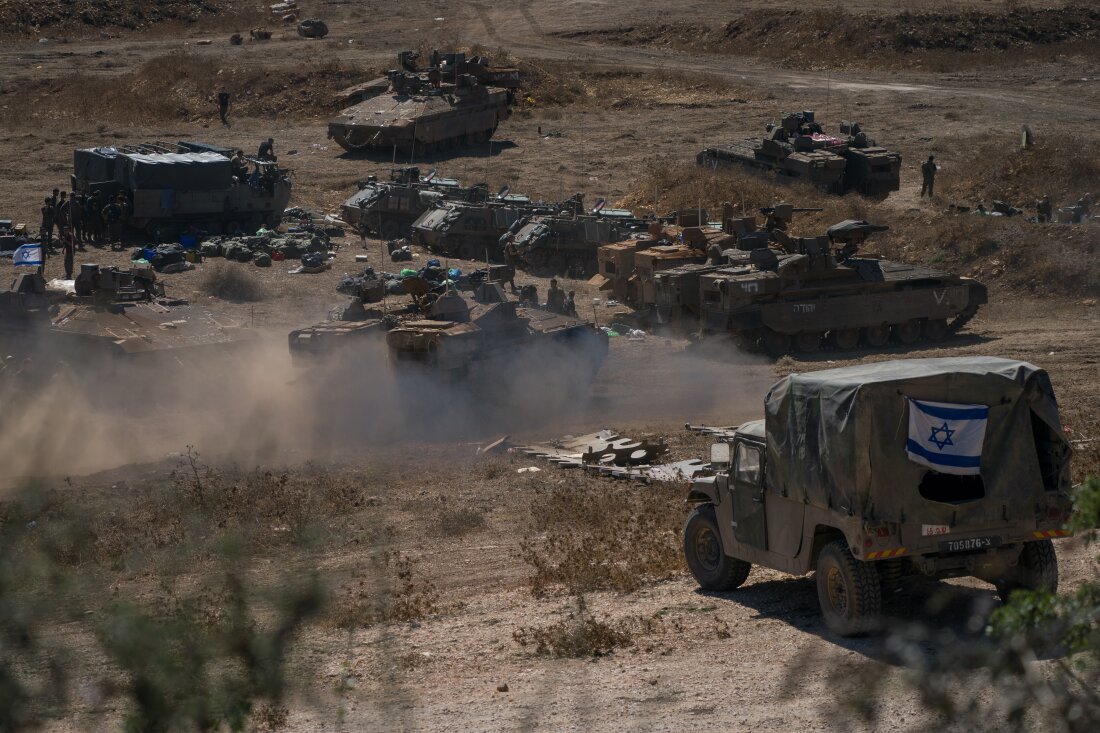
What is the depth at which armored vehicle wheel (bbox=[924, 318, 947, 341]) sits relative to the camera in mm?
25922

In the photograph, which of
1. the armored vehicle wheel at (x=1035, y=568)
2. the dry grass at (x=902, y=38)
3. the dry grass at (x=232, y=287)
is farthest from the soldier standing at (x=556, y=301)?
the dry grass at (x=902, y=38)

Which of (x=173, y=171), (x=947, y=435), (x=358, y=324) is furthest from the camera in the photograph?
(x=173, y=171)

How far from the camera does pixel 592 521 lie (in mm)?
15016

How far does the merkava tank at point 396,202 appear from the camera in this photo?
34.4m

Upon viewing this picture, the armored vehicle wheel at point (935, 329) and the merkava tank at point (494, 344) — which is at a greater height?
the merkava tank at point (494, 344)

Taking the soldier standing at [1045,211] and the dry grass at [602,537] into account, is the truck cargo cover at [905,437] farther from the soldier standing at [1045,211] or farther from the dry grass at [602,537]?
the soldier standing at [1045,211]

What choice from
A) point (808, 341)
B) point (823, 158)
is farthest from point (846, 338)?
point (823, 158)

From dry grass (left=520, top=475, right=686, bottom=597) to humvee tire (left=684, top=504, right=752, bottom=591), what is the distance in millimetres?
600

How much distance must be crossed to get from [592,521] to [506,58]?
40.8m

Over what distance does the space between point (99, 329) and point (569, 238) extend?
1266cm

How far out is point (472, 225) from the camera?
3288 centimetres

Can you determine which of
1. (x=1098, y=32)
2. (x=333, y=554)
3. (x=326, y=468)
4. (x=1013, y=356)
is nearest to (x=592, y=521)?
(x=333, y=554)

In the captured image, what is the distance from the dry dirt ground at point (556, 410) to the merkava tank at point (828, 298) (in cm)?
71

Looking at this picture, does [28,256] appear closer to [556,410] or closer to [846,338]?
[556,410]
